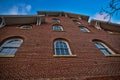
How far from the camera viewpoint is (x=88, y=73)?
19.0 feet

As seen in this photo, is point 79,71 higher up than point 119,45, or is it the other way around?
point 119,45

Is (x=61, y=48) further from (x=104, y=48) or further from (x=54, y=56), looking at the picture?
(x=104, y=48)

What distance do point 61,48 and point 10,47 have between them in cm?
437

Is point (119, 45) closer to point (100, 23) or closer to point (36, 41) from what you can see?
point (100, 23)

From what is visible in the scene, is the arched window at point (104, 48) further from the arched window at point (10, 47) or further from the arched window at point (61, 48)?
the arched window at point (10, 47)

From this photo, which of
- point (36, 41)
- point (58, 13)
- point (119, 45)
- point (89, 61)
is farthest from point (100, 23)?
point (36, 41)

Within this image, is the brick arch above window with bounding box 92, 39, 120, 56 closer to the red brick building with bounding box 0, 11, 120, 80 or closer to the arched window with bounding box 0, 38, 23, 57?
the red brick building with bounding box 0, 11, 120, 80

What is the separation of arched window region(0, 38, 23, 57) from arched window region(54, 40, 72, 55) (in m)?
3.33

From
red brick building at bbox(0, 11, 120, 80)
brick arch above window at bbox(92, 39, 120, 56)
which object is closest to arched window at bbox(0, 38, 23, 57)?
red brick building at bbox(0, 11, 120, 80)

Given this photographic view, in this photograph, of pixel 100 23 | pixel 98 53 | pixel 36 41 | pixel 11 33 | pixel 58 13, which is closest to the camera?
pixel 98 53

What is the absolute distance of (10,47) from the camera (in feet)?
26.4

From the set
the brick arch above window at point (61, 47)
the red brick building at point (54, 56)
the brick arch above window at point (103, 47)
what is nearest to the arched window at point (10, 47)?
the red brick building at point (54, 56)

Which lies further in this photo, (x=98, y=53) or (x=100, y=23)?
(x=100, y=23)

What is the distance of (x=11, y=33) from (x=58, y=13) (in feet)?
34.9
